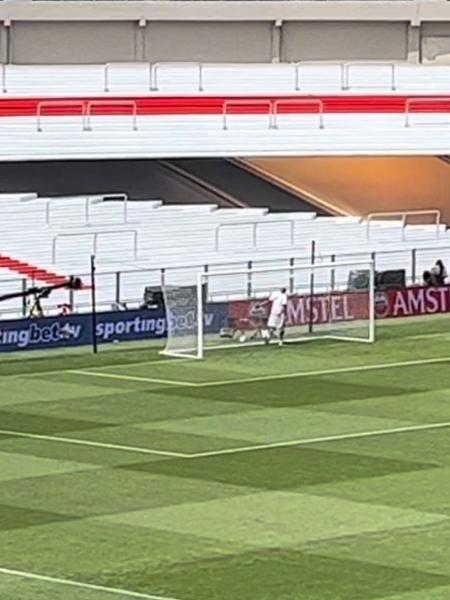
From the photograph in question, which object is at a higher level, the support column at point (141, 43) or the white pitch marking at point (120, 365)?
the support column at point (141, 43)

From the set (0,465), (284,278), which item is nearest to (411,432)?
(0,465)

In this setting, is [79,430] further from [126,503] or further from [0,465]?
[126,503]

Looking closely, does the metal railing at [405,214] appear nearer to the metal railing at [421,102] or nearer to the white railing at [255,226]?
the metal railing at [421,102]

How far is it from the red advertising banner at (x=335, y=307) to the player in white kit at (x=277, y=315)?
0.17m

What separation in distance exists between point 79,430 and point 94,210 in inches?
820

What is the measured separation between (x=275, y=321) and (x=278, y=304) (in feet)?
2.07

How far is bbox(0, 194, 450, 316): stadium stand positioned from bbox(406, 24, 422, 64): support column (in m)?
9.64

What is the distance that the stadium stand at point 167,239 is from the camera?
5116cm

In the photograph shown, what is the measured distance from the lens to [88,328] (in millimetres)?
43469

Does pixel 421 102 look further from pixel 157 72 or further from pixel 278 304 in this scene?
pixel 278 304

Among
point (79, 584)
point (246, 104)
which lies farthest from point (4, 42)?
point (79, 584)

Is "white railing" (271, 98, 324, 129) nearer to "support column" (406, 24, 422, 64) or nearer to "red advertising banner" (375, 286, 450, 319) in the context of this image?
"red advertising banner" (375, 286, 450, 319)

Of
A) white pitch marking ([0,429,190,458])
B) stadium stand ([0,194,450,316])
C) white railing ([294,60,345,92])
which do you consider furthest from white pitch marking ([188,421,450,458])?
white railing ([294,60,345,92])

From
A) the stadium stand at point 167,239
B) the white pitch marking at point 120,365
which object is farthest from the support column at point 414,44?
the white pitch marking at point 120,365
